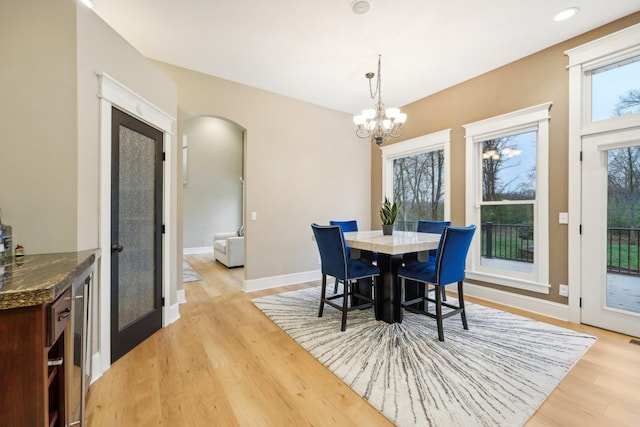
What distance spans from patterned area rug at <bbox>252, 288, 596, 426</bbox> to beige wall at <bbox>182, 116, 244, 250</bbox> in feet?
17.4

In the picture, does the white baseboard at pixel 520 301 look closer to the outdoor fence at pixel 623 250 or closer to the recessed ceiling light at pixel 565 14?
the outdoor fence at pixel 623 250

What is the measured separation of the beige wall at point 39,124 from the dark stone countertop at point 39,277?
269mm

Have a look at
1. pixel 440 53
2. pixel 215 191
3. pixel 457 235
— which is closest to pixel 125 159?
pixel 457 235

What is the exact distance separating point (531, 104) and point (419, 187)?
1.94m

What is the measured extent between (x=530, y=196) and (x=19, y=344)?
4.45 metres

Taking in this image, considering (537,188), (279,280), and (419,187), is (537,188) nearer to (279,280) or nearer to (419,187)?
(419,187)

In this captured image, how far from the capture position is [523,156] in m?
3.51

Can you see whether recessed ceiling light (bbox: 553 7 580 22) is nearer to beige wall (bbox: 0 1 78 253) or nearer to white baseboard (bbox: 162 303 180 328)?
beige wall (bbox: 0 1 78 253)

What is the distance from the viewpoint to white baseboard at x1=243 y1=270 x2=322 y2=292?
4137mm

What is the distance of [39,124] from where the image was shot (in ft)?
5.77

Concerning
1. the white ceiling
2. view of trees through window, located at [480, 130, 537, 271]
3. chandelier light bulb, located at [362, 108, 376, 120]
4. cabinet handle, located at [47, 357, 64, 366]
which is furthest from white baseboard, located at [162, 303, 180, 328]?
view of trees through window, located at [480, 130, 537, 271]

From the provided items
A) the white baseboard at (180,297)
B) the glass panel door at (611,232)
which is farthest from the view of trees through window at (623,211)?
the white baseboard at (180,297)

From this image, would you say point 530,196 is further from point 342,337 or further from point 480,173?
point 342,337

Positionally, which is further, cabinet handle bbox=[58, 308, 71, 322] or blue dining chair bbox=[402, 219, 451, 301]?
blue dining chair bbox=[402, 219, 451, 301]
